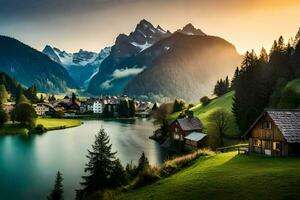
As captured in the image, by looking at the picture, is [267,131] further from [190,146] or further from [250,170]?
[190,146]

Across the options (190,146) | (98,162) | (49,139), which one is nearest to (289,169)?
(98,162)

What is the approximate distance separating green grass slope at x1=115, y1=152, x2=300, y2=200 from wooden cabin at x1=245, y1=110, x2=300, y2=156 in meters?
3.09

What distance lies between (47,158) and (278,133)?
2069 inches

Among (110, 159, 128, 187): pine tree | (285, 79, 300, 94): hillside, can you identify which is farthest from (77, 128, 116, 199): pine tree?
(285, 79, 300, 94): hillside

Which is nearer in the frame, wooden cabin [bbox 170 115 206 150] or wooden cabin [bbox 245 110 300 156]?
wooden cabin [bbox 245 110 300 156]

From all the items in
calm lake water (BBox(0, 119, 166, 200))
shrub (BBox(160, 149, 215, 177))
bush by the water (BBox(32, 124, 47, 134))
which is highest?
bush by the water (BBox(32, 124, 47, 134))

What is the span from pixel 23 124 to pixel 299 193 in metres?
125

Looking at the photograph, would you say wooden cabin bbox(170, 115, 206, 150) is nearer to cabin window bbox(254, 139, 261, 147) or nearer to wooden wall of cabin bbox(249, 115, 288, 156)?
wooden wall of cabin bbox(249, 115, 288, 156)

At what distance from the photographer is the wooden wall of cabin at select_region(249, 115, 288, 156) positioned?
164ft

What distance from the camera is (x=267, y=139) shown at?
52.7 m

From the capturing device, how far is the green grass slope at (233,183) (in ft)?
107

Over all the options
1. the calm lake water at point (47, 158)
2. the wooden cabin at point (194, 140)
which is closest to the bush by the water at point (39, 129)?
the calm lake water at point (47, 158)

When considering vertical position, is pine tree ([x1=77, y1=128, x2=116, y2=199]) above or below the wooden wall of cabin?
below

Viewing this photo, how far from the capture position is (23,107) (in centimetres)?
14212
